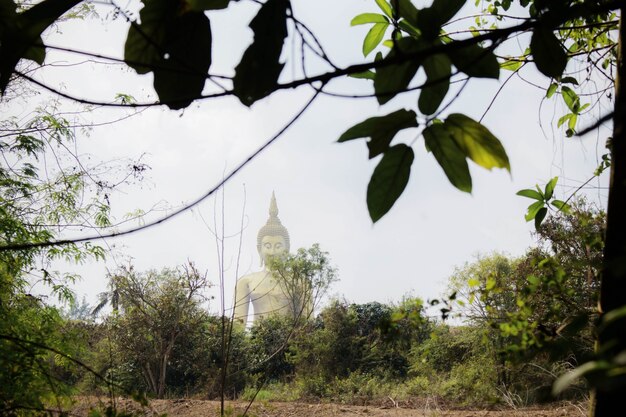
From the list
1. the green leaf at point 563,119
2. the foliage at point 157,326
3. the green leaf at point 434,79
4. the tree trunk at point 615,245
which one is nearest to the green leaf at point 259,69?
the green leaf at point 434,79

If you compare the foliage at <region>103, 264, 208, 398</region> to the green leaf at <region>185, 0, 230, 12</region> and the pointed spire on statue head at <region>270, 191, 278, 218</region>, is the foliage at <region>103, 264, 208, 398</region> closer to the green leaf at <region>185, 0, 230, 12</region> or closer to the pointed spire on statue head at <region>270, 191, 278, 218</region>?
the green leaf at <region>185, 0, 230, 12</region>

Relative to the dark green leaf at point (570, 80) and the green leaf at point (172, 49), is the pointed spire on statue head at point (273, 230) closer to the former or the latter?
the dark green leaf at point (570, 80)

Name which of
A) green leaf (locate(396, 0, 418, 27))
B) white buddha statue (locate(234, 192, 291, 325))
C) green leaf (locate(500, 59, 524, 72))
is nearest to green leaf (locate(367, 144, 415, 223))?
green leaf (locate(396, 0, 418, 27))

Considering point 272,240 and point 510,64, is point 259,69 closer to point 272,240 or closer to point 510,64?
point 510,64

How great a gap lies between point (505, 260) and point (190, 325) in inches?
235

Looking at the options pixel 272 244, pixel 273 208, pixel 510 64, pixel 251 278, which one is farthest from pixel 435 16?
pixel 273 208

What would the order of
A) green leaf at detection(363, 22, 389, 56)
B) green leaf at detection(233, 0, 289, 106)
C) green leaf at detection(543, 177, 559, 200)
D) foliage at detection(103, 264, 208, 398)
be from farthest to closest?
foliage at detection(103, 264, 208, 398)
green leaf at detection(543, 177, 559, 200)
green leaf at detection(363, 22, 389, 56)
green leaf at detection(233, 0, 289, 106)

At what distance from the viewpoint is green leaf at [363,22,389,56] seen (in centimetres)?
53

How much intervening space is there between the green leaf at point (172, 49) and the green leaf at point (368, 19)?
225 millimetres

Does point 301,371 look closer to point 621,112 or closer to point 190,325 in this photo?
point 190,325

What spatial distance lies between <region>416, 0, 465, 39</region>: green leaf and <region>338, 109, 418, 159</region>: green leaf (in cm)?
7

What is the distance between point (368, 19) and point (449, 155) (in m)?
0.25

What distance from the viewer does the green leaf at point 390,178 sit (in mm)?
343

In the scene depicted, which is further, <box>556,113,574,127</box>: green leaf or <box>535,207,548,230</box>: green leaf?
<box>556,113,574,127</box>: green leaf
